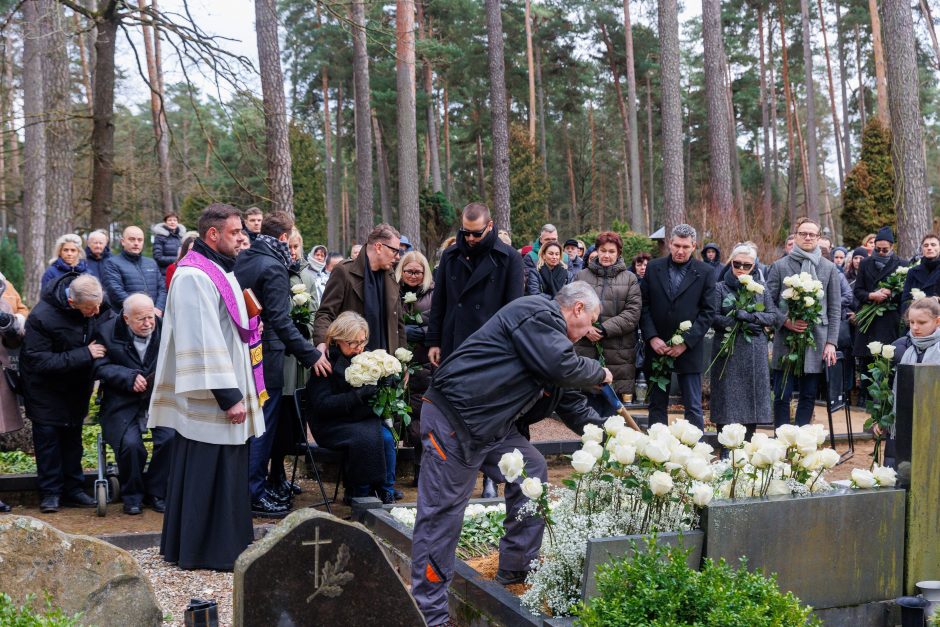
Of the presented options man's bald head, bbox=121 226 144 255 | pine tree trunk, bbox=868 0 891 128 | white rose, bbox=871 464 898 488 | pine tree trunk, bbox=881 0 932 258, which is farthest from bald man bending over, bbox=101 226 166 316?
pine tree trunk, bbox=868 0 891 128

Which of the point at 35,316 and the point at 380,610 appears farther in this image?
the point at 35,316

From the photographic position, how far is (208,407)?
17.7 ft

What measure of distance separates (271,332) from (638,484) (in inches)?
137

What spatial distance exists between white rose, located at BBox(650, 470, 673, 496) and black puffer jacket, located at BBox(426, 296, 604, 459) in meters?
0.54

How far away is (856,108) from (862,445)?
3484 centimetres

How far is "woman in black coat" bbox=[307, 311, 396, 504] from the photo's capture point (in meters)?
6.75

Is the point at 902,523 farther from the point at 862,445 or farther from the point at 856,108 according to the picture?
the point at 856,108

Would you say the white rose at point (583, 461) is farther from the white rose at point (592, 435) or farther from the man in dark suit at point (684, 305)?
the man in dark suit at point (684, 305)

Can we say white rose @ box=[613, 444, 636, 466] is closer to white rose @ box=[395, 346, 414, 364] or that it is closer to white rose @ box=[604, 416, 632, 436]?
white rose @ box=[604, 416, 632, 436]

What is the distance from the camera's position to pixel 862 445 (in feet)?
33.0

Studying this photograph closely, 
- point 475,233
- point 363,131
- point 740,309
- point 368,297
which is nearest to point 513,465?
point 475,233

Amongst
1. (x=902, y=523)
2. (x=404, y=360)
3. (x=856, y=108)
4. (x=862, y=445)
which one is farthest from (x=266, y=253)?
(x=856, y=108)

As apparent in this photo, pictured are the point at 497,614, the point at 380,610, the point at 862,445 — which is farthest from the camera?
the point at 862,445

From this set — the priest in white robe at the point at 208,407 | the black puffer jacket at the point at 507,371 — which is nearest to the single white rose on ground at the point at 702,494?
the black puffer jacket at the point at 507,371
